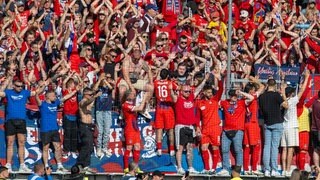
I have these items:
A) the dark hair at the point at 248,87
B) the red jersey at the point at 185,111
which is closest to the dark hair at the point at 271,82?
the dark hair at the point at 248,87

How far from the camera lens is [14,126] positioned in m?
24.9

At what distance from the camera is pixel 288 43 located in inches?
1133

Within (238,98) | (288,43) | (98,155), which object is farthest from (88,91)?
(288,43)

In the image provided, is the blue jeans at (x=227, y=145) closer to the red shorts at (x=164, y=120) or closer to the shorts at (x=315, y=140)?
the red shorts at (x=164, y=120)

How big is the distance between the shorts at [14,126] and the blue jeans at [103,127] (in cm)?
149

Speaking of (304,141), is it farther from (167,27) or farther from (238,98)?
(167,27)

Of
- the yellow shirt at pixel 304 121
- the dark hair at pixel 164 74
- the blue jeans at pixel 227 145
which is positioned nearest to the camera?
the blue jeans at pixel 227 145

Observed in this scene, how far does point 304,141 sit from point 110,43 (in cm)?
469

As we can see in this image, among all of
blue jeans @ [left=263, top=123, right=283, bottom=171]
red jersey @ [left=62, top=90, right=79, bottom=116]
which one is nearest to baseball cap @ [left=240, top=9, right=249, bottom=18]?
blue jeans @ [left=263, top=123, right=283, bottom=171]

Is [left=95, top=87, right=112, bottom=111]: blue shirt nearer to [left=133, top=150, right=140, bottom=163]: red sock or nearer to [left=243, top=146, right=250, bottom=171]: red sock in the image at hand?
[left=133, top=150, right=140, bottom=163]: red sock

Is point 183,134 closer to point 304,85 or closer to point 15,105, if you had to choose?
point 304,85

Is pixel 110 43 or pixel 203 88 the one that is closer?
Answer: pixel 203 88

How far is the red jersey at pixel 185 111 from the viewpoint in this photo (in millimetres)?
25234

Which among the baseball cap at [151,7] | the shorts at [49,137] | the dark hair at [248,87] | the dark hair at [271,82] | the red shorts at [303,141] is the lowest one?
the red shorts at [303,141]
